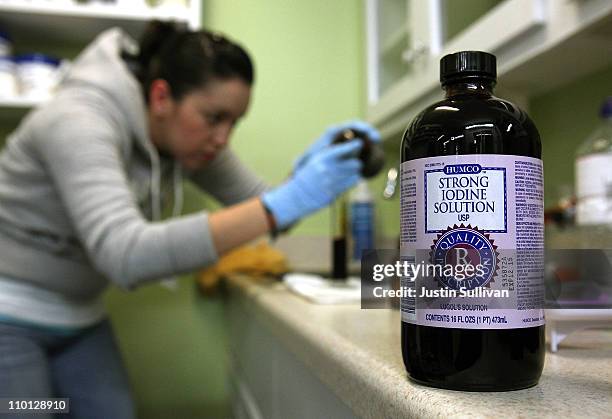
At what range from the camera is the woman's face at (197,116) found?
40.4 inches

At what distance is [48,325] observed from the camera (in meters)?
0.98

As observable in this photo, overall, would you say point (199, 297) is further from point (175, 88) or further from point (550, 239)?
point (550, 239)

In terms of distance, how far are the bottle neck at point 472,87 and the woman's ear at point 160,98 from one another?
2.68 ft

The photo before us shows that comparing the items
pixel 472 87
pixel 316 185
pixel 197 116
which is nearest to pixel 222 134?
pixel 197 116

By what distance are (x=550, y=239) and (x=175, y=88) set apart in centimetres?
75

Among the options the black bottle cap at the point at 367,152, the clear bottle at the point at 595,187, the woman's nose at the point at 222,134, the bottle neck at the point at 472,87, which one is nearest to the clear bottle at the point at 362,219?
Answer: the black bottle cap at the point at 367,152

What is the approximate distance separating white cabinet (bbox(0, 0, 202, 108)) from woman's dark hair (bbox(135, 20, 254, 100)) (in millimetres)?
231

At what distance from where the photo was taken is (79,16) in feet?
4.25

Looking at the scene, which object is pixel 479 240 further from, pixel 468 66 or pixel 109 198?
pixel 109 198

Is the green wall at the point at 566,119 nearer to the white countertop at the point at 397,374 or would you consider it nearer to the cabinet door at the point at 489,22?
the cabinet door at the point at 489,22

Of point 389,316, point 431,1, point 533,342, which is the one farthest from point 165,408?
point 533,342

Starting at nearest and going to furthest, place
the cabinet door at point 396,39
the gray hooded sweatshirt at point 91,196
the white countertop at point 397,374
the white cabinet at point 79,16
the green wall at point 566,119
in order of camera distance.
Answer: the white countertop at point 397,374 < the gray hooded sweatshirt at point 91,196 < the green wall at point 566,119 < the cabinet door at point 396,39 < the white cabinet at point 79,16

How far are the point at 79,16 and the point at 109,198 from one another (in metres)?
0.70

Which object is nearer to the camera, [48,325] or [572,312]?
[572,312]
